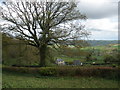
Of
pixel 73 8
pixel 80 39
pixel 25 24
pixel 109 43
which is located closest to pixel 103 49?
pixel 109 43

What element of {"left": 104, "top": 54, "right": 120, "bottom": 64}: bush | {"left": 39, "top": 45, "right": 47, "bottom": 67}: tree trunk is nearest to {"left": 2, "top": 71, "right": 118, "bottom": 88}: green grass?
{"left": 104, "top": 54, "right": 120, "bottom": 64}: bush

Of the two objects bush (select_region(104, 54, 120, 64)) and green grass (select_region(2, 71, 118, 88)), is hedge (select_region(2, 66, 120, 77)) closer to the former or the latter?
green grass (select_region(2, 71, 118, 88))

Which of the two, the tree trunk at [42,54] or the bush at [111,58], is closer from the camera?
the bush at [111,58]

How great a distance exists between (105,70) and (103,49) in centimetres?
1009

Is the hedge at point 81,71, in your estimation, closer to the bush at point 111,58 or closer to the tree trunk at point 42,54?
the tree trunk at point 42,54

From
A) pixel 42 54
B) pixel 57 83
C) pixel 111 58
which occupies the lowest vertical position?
pixel 57 83

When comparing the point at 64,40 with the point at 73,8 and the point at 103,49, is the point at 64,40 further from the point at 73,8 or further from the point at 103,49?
the point at 103,49

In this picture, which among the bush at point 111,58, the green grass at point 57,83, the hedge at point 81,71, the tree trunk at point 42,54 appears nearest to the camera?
the green grass at point 57,83

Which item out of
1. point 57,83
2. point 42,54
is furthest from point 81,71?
point 42,54

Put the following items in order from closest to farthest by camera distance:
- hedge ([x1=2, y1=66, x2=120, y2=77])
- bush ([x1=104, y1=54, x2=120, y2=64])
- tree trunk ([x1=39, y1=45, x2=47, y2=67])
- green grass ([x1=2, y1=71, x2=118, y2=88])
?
green grass ([x1=2, y1=71, x2=118, y2=88]) → hedge ([x1=2, y1=66, x2=120, y2=77]) → bush ([x1=104, y1=54, x2=120, y2=64]) → tree trunk ([x1=39, y1=45, x2=47, y2=67])

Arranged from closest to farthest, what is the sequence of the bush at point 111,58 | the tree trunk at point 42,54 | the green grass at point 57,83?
the green grass at point 57,83, the bush at point 111,58, the tree trunk at point 42,54

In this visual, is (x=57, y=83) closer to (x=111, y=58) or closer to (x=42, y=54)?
(x=42, y=54)

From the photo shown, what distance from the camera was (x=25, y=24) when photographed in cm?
2297

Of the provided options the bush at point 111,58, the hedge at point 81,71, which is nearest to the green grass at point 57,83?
the hedge at point 81,71
